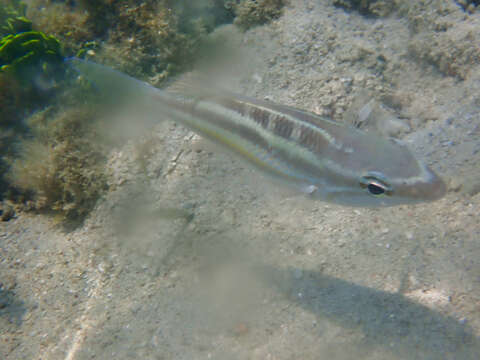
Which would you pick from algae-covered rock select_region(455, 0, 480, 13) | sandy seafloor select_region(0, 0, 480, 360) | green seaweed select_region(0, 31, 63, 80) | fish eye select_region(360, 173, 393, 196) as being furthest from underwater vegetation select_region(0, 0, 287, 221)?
fish eye select_region(360, 173, 393, 196)

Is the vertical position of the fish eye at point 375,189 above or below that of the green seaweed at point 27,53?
above

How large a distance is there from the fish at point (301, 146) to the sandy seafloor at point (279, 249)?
1.55 feet

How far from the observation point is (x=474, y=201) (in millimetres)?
2689

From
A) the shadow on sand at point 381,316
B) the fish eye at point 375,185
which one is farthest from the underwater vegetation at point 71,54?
the fish eye at point 375,185

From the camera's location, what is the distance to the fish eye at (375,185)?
1.95m

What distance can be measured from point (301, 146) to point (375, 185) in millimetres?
623

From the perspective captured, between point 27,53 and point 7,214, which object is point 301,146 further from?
point 27,53

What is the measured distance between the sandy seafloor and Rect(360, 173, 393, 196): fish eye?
0.97 m

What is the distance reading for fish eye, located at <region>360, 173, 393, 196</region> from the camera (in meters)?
1.95

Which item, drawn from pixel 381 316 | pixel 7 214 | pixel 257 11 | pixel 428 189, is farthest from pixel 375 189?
pixel 7 214

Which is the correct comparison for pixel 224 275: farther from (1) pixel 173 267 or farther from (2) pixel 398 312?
(2) pixel 398 312

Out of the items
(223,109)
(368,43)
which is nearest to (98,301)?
(223,109)

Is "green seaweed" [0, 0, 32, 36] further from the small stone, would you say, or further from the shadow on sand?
the shadow on sand

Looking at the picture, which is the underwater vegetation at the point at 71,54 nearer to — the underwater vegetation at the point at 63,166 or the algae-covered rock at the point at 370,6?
the underwater vegetation at the point at 63,166
